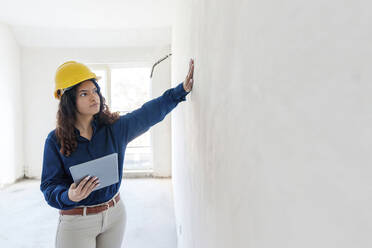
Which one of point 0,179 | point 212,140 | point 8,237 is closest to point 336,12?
point 212,140

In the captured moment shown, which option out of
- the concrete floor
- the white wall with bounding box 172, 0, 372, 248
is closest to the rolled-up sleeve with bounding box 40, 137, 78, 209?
the white wall with bounding box 172, 0, 372, 248

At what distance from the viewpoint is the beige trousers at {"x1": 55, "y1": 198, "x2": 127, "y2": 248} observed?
1328 millimetres

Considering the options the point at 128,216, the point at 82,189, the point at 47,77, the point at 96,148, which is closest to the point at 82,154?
the point at 96,148

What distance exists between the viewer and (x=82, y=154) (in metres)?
1.35

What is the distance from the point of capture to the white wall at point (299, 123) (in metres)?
0.20

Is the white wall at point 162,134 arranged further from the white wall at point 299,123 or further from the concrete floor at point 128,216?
the white wall at point 299,123

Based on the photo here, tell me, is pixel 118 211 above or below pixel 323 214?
below

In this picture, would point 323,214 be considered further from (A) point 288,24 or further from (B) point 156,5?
(B) point 156,5

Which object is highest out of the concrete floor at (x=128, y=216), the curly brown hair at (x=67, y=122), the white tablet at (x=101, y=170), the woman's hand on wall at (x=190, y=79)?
the woman's hand on wall at (x=190, y=79)

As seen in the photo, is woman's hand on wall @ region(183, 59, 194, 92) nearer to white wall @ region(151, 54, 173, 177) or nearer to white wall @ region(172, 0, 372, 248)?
white wall @ region(172, 0, 372, 248)

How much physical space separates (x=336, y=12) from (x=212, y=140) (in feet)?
1.93

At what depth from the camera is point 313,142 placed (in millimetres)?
254

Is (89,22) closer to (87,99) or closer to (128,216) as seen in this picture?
(128,216)

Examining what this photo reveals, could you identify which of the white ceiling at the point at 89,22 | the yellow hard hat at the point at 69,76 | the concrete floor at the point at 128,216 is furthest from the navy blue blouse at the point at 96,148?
the white ceiling at the point at 89,22
